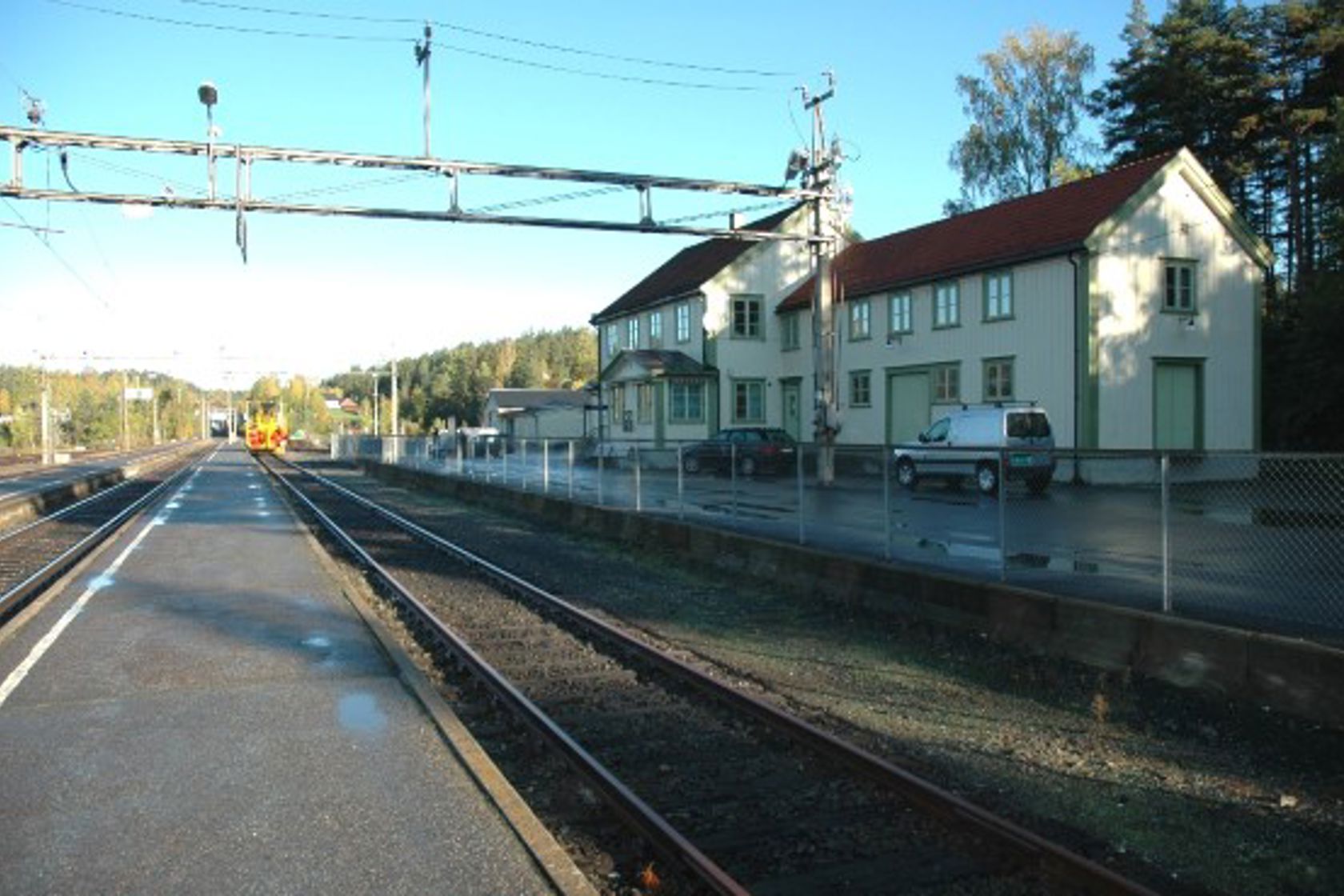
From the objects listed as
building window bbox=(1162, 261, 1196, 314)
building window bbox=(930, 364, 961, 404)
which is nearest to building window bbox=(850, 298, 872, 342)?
building window bbox=(930, 364, 961, 404)

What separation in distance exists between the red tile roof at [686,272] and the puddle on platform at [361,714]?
1275 inches

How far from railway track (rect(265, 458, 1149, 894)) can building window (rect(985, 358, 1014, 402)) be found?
21.2 meters

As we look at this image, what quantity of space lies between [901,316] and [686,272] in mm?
14808

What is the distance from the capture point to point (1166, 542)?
8.31 m

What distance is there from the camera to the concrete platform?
14.8ft

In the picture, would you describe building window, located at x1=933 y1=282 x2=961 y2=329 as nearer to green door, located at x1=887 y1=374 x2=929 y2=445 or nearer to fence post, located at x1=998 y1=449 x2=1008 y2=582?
green door, located at x1=887 y1=374 x2=929 y2=445

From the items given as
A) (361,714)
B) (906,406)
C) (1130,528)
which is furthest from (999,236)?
(361,714)

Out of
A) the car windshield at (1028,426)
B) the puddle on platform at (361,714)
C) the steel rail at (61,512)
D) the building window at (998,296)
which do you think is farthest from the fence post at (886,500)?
the building window at (998,296)

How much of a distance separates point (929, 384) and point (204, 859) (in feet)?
95.1

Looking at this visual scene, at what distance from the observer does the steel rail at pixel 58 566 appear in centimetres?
1191

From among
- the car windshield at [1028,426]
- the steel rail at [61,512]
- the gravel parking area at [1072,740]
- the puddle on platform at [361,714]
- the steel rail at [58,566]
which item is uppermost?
the car windshield at [1028,426]

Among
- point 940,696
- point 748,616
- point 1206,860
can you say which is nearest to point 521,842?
point 1206,860

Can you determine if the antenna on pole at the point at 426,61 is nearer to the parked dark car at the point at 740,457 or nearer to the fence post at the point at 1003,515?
the parked dark car at the point at 740,457

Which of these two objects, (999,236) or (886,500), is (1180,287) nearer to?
(999,236)
